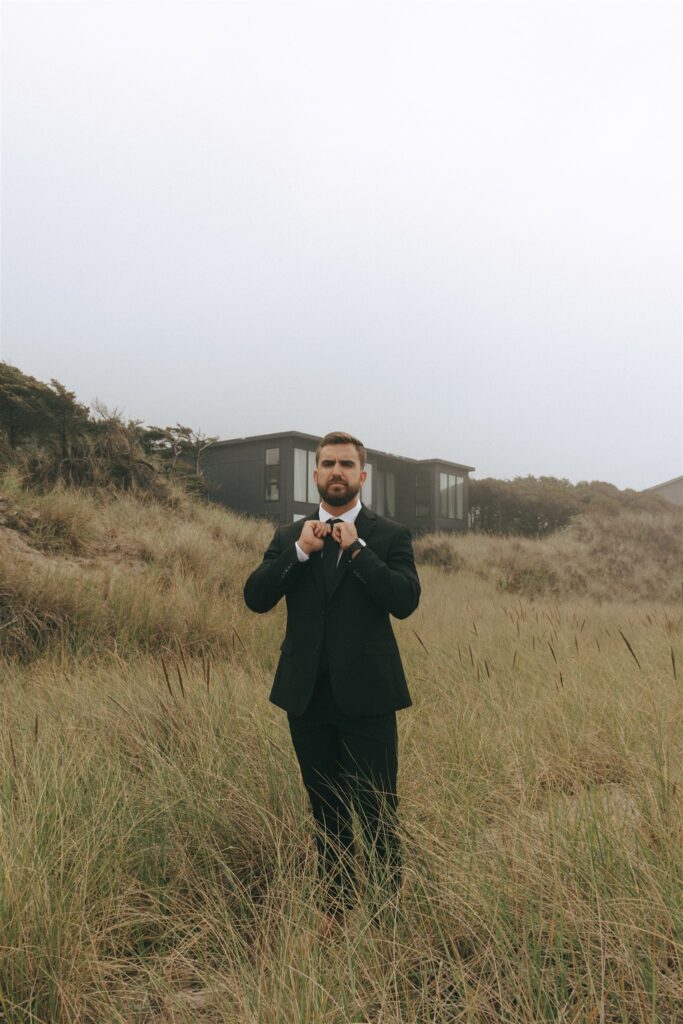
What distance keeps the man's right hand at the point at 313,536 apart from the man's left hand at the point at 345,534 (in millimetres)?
58

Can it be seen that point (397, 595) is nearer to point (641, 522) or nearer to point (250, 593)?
point (250, 593)

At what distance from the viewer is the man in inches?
105

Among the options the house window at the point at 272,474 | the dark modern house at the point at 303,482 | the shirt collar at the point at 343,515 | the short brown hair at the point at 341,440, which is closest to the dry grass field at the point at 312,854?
the shirt collar at the point at 343,515

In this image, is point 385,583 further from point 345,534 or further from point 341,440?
point 341,440

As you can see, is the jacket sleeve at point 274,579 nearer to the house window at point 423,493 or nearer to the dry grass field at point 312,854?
the dry grass field at point 312,854

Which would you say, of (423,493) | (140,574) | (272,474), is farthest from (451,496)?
(140,574)

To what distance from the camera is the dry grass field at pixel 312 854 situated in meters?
2.06

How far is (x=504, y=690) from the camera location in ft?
17.5

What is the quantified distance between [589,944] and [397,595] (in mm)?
1175

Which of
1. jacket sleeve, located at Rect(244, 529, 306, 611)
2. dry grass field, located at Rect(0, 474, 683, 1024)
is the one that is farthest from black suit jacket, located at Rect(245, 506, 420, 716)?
dry grass field, located at Rect(0, 474, 683, 1024)

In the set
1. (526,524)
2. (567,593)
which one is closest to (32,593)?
(567,593)

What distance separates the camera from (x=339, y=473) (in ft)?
9.12

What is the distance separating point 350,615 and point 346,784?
65 centimetres

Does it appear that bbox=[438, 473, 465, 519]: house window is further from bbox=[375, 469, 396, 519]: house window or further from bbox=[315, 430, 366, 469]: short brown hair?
bbox=[315, 430, 366, 469]: short brown hair
